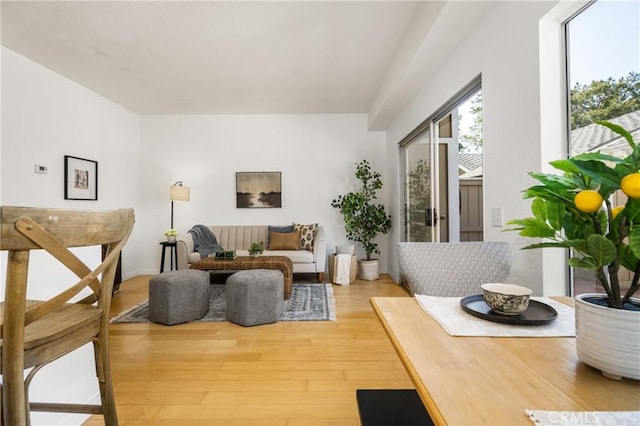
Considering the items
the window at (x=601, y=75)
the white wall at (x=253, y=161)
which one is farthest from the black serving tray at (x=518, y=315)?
the white wall at (x=253, y=161)

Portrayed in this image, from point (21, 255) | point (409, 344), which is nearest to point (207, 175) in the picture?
point (21, 255)

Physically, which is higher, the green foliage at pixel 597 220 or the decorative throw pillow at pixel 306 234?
the green foliage at pixel 597 220

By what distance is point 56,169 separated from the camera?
136 inches

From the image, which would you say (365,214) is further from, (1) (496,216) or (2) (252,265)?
(1) (496,216)

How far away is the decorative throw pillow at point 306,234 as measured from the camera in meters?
4.61

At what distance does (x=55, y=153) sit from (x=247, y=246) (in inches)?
106

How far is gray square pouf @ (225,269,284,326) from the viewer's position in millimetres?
2670

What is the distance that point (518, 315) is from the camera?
832 mm

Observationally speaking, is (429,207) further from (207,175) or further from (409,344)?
(207,175)

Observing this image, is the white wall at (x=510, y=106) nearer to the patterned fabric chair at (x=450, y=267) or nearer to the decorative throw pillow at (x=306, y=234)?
the patterned fabric chair at (x=450, y=267)

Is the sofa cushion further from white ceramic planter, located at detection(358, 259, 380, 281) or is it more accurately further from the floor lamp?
the floor lamp

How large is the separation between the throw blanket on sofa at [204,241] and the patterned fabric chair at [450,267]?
3499mm

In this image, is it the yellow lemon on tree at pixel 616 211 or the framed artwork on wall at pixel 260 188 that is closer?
the yellow lemon on tree at pixel 616 211

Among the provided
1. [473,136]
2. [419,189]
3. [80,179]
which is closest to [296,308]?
[419,189]
